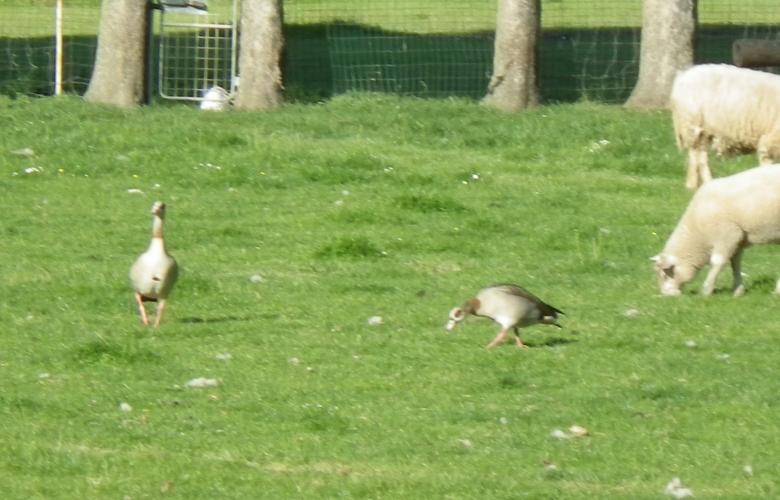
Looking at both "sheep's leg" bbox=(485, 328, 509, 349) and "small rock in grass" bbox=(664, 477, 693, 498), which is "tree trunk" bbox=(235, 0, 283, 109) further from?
"small rock in grass" bbox=(664, 477, 693, 498)

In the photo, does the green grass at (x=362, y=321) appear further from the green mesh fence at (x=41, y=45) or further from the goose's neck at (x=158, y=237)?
the green mesh fence at (x=41, y=45)

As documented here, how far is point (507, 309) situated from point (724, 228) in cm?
301

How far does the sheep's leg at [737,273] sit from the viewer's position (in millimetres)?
12133

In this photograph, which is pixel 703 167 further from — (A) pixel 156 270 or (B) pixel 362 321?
(A) pixel 156 270

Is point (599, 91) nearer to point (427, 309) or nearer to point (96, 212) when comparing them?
point (96, 212)

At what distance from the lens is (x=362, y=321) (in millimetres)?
10961

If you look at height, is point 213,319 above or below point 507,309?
below

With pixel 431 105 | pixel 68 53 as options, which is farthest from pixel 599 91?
pixel 68 53

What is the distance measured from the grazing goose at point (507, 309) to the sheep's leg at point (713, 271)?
2.52m

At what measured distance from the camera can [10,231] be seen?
45.9 feet

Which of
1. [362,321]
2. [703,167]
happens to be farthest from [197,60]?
[362,321]

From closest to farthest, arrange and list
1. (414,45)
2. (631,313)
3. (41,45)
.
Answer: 1. (631,313)
2. (41,45)
3. (414,45)

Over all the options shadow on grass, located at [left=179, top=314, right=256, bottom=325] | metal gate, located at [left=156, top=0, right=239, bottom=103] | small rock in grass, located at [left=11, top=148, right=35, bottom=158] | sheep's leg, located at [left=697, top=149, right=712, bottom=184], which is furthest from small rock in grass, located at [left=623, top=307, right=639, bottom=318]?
metal gate, located at [left=156, top=0, right=239, bottom=103]

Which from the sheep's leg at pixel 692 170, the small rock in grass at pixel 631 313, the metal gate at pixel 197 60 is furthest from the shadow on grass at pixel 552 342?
the metal gate at pixel 197 60
